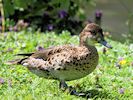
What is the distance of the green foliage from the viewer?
11188mm

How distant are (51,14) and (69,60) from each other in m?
5.41

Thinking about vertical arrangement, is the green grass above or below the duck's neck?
below

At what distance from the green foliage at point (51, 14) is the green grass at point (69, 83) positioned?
8.11 feet

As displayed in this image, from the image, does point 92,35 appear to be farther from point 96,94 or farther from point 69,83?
point 69,83

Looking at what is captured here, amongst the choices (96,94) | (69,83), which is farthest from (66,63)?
(69,83)

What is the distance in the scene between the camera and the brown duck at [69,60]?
6.07 metres

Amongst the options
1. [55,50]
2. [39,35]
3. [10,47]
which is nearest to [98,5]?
[39,35]

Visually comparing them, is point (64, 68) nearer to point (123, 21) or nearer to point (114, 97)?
point (114, 97)

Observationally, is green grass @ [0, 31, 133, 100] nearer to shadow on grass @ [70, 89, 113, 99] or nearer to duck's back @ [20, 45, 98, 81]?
shadow on grass @ [70, 89, 113, 99]

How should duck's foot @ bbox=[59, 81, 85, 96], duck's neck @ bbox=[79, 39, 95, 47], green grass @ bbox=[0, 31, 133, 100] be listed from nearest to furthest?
green grass @ bbox=[0, 31, 133, 100] → duck's foot @ bbox=[59, 81, 85, 96] → duck's neck @ bbox=[79, 39, 95, 47]

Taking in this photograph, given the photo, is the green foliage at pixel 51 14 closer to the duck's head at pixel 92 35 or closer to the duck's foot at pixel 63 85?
the duck's head at pixel 92 35

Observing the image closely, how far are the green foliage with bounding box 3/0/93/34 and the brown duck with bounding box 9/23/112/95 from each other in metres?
4.71

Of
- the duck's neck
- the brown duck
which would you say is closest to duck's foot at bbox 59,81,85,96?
the brown duck

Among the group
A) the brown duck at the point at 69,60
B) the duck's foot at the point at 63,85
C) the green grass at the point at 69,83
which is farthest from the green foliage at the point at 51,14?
the duck's foot at the point at 63,85
